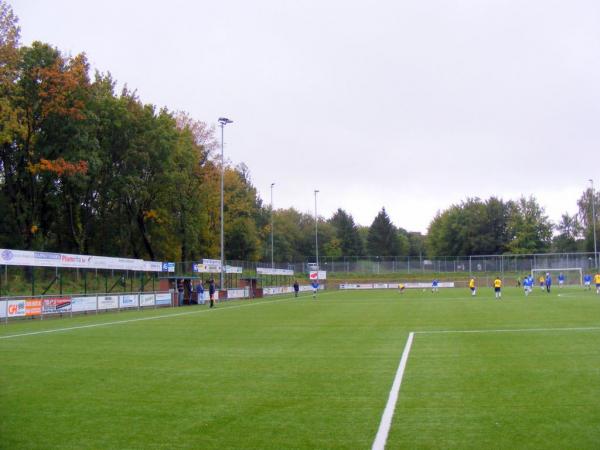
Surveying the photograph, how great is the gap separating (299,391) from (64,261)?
27237 mm

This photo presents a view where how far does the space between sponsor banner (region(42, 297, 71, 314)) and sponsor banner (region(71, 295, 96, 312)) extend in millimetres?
418

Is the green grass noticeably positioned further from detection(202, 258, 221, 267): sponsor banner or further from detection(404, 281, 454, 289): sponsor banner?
detection(404, 281, 454, 289): sponsor banner

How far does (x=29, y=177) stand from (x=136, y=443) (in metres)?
47.5

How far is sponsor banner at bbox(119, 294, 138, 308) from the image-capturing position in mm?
37406

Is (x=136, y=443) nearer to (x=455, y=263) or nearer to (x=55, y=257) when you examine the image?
(x=55, y=257)

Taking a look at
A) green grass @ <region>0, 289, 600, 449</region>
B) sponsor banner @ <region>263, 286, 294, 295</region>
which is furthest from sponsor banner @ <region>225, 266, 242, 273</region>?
green grass @ <region>0, 289, 600, 449</region>

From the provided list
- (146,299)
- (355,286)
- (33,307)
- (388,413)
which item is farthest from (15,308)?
(355,286)

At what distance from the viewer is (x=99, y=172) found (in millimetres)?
56188

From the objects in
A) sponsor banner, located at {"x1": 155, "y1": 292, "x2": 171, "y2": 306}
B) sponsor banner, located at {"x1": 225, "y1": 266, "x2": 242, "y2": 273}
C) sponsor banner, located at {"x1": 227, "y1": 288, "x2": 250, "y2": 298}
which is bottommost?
sponsor banner, located at {"x1": 227, "y1": 288, "x2": 250, "y2": 298}

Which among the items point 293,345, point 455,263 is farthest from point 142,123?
point 455,263

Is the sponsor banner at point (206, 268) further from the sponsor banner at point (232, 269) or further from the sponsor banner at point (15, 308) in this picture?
the sponsor banner at point (15, 308)

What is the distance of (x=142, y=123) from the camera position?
58656mm

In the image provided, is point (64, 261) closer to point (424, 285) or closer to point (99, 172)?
point (99, 172)

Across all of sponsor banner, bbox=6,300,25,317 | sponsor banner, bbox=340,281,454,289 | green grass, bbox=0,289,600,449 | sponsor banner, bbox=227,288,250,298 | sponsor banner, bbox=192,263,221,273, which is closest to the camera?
Answer: green grass, bbox=0,289,600,449
